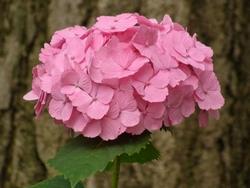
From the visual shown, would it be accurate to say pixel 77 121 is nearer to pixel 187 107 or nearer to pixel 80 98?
pixel 80 98

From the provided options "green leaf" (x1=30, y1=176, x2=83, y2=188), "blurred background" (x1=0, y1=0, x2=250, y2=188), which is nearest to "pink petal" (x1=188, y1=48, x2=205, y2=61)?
"green leaf" (x1=30, y1=176, x2=83, y2=188)

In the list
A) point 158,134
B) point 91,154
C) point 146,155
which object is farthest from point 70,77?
point 158,134

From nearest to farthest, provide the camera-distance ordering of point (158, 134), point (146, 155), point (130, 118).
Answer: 1. point (130, 118)
2. point (146, 155)
3. point (158, 134)

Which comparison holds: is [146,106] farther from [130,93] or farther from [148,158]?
[148,158]

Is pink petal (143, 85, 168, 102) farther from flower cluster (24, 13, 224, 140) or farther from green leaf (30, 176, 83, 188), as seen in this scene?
green leaf (30, 176, 83, 188)

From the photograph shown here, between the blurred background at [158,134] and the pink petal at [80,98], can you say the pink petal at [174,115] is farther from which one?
the blurred background at [158,134]

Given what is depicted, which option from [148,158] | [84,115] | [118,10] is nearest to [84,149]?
[84,115]

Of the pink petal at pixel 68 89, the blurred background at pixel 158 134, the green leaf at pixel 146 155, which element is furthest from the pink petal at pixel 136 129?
the blurred background at pixel 158 134
